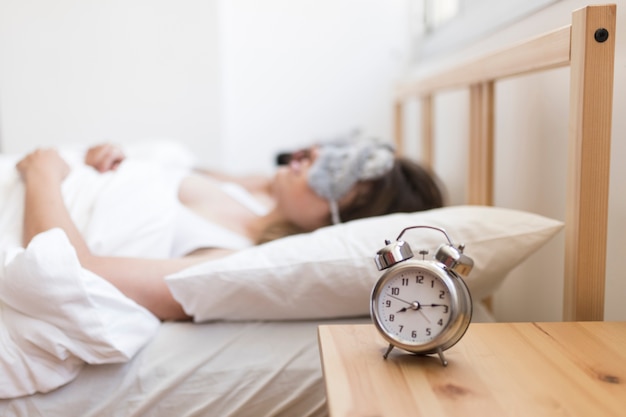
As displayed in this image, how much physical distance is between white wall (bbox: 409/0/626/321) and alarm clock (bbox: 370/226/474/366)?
11.2 inches

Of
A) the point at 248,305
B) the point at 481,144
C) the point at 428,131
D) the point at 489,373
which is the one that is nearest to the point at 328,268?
the point at 248,305

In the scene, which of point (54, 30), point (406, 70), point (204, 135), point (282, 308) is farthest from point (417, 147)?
point (282, 308)

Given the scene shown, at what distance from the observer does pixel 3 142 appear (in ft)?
8.36

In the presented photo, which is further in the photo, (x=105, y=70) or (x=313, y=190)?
(x=105, y=70)

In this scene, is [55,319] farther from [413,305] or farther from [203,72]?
[203,72]

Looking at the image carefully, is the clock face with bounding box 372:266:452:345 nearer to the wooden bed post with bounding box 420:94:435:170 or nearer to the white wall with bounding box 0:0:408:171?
the wooden bed post with bounding box 420:94:435:170

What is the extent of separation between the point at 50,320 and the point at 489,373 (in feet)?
1.89

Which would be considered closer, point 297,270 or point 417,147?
point 297,270

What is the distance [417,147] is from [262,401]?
165 cm

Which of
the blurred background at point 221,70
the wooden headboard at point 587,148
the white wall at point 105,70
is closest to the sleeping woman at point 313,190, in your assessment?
the blurred background at point 221,70

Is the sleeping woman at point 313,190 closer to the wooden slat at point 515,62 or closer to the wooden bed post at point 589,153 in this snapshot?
the wooden slat at point 515,62

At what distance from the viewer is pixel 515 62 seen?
1.12 metres

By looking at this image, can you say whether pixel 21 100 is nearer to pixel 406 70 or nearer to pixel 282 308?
pixel 406 70

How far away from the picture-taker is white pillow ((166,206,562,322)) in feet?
3.30
